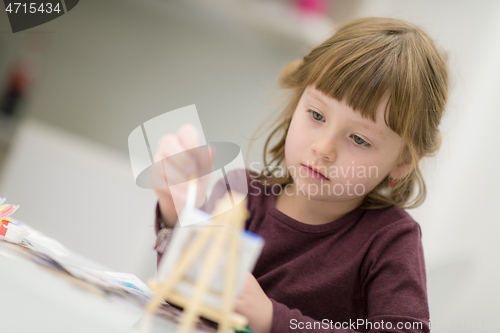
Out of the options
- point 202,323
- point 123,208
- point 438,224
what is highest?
point 202,323

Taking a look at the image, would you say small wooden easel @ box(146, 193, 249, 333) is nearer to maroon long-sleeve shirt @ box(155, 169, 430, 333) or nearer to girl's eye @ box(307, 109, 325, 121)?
maroon long-sleeve shirt @ box(155, 169, 430, 333)

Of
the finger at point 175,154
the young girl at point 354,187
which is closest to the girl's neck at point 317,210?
the young girl at point 354,187

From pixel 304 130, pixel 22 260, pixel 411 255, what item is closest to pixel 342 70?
pixel 304 130

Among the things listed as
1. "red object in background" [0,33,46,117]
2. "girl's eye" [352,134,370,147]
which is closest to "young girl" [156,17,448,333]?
"girl's eye" [352,134,370,147]

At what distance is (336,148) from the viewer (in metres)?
0.46

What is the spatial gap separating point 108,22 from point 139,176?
3.45 ft

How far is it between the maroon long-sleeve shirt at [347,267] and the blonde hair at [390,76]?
0.06 m

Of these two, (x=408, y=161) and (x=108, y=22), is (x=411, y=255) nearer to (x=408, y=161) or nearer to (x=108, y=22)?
(x=408, y=161)

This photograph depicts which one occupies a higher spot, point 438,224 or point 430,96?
point 430,96

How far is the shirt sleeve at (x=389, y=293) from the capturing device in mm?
399

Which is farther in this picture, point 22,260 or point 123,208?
point 123,208

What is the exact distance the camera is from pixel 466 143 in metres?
1.20

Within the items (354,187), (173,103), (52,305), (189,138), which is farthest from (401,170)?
(173,103)

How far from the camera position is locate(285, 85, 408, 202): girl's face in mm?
470
